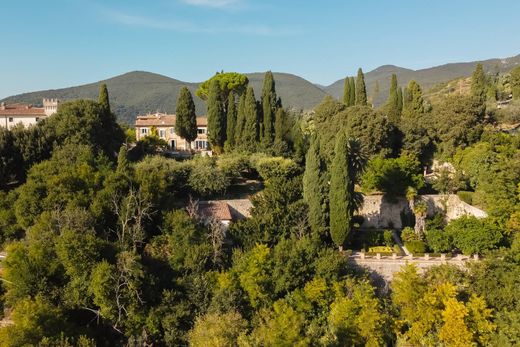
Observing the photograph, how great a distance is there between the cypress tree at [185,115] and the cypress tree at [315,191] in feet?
62.2

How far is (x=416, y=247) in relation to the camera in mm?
30750

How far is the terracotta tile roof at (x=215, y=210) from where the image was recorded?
32.4 metres

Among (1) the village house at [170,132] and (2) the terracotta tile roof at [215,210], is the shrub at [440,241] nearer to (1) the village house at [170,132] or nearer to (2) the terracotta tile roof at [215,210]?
(2) the terracotta tile roof at [215,210]

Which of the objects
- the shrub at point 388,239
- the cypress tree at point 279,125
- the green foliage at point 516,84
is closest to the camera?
the shrub at point 388,239

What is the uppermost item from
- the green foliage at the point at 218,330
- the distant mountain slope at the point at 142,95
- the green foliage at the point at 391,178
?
the distant mountain slope at the point at 142,95

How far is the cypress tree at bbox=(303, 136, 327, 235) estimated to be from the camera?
101 ft

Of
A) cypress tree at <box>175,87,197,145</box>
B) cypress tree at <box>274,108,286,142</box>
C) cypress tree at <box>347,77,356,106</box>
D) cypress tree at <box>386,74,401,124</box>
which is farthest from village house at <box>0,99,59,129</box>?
cypress tree at <box>386,74,401,124</box>

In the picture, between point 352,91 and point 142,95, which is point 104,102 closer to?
point 352,91

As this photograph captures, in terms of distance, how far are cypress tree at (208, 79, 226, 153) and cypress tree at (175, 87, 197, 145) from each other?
91.4 inches

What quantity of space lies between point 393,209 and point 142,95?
507ft

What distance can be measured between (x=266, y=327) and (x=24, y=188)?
1914 centimetres

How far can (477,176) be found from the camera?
35.4m

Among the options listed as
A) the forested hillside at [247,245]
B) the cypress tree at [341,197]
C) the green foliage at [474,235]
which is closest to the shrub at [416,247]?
the forested hillside at [247,245]

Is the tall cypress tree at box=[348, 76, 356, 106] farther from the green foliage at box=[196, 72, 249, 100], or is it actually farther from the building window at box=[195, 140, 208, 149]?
the building window at box=[195, 140, 208, 149]
